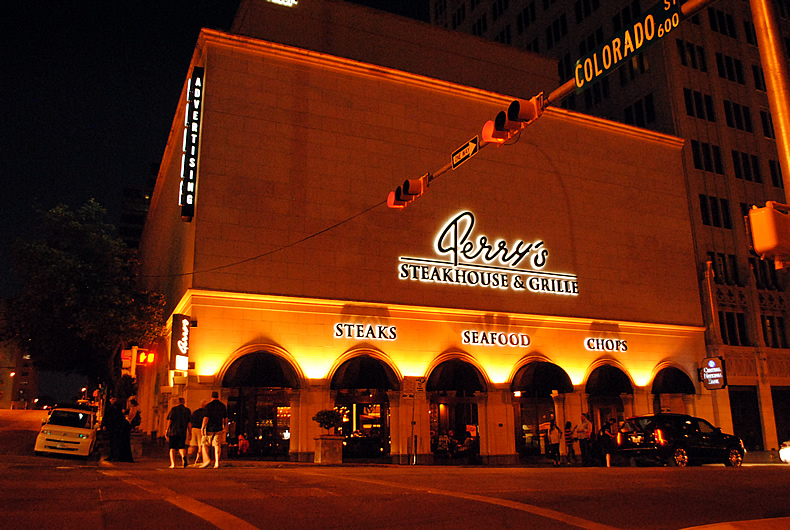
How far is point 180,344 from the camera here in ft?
76.5

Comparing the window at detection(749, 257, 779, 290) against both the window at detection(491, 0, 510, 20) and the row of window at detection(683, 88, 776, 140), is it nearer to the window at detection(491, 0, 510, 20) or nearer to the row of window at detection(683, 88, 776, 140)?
the row of window at detection(683, 88, 776, 140)

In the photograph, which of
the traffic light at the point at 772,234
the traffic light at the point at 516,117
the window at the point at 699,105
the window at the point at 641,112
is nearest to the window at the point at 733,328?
the window at the point at 699,105

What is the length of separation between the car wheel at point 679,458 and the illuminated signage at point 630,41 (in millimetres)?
17589

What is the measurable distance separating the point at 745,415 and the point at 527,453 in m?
14.0

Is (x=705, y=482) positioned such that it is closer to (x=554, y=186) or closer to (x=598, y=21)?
(x=554, y=186)

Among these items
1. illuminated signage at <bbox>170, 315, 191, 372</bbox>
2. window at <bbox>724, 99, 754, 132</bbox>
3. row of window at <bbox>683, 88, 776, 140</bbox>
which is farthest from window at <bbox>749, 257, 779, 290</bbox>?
illuminated signage at <bbox>170, 315, 191, 372</bbox>

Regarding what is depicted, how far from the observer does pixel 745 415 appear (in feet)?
119

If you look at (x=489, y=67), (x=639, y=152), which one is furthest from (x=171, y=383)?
(x=639, y=152)

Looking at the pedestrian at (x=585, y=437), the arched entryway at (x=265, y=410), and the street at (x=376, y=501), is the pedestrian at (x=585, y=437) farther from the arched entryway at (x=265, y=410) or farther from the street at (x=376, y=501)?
the arched entryway at (x=265, y=410)

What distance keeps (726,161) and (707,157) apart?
1.41 m

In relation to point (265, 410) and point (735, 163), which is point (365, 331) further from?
point (735, 163)

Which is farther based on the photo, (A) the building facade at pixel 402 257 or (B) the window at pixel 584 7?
(B) the window at pixel 584 7

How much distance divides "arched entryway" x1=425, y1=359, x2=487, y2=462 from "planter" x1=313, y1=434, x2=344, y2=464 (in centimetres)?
519

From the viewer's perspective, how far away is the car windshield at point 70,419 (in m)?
25.8
